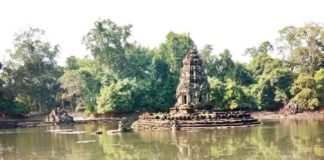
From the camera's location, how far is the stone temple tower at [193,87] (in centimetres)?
4797

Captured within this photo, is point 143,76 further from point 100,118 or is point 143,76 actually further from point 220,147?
point 220,147

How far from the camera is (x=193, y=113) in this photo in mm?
46125

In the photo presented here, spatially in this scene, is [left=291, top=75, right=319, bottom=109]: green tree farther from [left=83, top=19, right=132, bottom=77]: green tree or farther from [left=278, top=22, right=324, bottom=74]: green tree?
[left=83, top=19, right=132, bottom=77]: green tree

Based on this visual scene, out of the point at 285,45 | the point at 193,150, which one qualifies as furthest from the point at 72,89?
the point at 193,150

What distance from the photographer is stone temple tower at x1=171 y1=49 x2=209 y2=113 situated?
48.0 meters

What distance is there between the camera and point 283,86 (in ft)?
220

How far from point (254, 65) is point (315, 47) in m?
9.12

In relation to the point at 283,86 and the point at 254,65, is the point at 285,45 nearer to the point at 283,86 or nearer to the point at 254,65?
the point at 254,65

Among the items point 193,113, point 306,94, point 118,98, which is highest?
point 118,98

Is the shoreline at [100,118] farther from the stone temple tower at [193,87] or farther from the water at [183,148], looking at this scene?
the water at [183,148]

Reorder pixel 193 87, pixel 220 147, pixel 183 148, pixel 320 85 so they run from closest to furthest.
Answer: pixel 220 147, pixel 183 148, pixel 193 87, pixel 320 85

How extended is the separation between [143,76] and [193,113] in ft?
87.9

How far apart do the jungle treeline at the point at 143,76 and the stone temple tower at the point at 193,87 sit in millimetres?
13423

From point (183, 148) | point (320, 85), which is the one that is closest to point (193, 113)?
point (183, 148)
